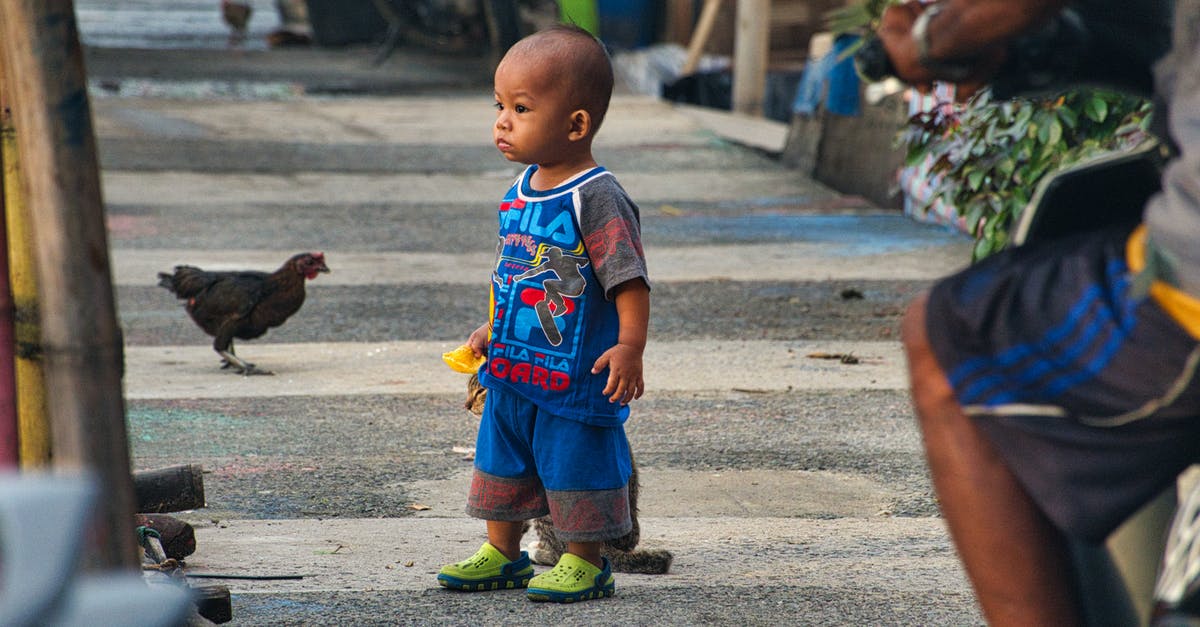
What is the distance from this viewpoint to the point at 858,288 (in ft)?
25.4

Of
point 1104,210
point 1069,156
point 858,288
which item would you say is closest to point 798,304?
point 858,288

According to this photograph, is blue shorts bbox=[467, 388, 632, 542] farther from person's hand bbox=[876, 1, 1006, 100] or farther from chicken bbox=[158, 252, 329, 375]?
chicken bbox=[158, 252, 329, 375]

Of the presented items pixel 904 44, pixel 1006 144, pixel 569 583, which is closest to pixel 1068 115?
pixel 1006 144

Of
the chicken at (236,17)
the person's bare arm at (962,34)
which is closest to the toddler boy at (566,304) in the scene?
the person's bare arm at (962,34)

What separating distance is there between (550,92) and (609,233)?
339 millimetres

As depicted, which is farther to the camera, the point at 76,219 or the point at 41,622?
the point at 76,219

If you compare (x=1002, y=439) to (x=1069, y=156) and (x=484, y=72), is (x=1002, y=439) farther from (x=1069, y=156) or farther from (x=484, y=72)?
(x=484, y=72)

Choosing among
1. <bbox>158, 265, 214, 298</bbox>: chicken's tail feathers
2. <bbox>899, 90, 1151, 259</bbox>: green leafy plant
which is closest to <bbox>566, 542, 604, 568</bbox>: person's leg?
<bbox>899, 90, 1151, 259</bbox>: green leafy plant

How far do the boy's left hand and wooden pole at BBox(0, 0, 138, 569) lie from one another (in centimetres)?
147

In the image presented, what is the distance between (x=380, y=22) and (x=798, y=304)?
13526 millimetres

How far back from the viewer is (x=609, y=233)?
10.7ft

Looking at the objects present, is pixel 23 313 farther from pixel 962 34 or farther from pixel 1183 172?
pixel 1183 172

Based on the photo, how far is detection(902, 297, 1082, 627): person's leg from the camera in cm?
193

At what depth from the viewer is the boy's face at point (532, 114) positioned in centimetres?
329
